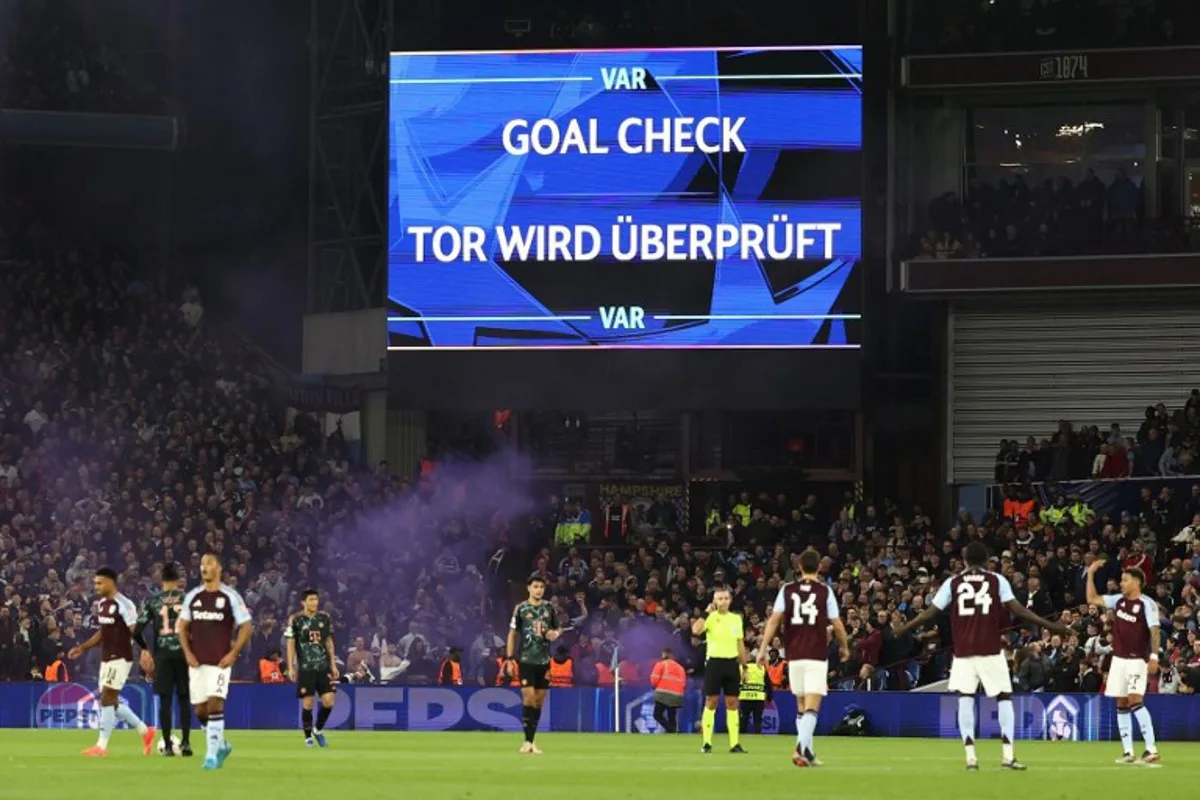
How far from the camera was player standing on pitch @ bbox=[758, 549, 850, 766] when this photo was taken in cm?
2244

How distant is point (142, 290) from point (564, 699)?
17.7m

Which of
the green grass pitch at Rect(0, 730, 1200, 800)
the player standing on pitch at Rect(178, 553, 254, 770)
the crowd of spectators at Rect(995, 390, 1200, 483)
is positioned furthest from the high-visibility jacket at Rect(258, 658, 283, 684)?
the player standing on pitch at Rect(178, 553, 254, 770)

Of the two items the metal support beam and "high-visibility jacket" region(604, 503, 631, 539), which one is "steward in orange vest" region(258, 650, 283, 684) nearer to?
"high-visibility jacket" region(604, 503, 631, 539)

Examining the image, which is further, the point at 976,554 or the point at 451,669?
the point at 451,669

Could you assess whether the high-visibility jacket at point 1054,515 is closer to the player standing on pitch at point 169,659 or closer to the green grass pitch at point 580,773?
the green grass pitch at point 580,773

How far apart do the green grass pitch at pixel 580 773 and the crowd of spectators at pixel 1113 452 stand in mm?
11050

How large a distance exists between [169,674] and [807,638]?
6611 millimetres

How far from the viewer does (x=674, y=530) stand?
45.8 meters

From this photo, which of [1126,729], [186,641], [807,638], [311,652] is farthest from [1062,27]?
[186,641]

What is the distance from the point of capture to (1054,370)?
151 feet

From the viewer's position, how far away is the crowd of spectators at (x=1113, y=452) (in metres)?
40.9

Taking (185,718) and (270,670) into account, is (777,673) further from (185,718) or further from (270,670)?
(185,718)

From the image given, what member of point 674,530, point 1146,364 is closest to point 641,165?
point 674,530

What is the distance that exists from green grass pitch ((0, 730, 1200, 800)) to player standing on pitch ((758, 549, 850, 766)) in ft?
1.70
